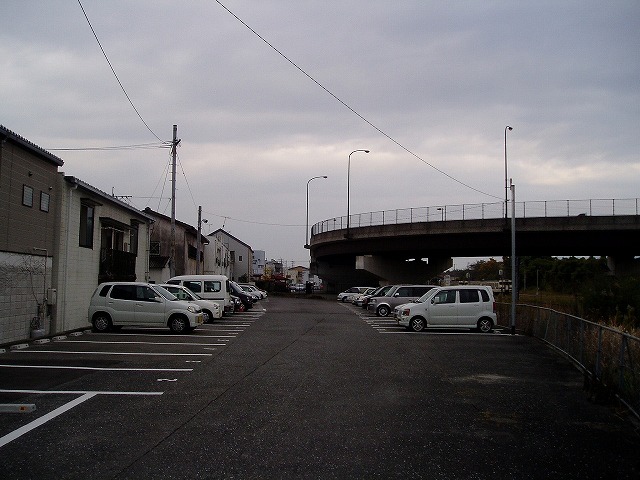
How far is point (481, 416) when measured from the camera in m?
8.32

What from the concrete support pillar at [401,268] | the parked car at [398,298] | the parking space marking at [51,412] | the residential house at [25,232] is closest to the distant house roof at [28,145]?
the residential house at [25,232]

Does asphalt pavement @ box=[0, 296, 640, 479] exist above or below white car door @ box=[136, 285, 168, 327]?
below

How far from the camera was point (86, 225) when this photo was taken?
22.5 m

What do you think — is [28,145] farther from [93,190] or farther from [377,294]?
[377,294]

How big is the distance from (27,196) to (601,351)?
15407mm

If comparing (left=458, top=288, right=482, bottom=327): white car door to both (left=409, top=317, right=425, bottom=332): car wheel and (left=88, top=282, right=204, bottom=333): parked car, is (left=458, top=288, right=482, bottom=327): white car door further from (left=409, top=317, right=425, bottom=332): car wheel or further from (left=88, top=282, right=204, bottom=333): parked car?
(left=88, top=282, right=204, bottom=333): parked car

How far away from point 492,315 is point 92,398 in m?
15.8

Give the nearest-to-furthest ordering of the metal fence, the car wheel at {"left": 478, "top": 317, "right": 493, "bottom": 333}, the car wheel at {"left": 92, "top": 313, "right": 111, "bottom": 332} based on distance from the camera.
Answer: the metal fence < the car wheel at {"left": 92, "top": 313, "right": 111, "bottom": 332} < the car wheel at {"left": 478, "top": 317, "right": 493, "bottom": 333}

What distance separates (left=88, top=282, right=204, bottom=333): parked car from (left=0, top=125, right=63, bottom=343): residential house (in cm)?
158

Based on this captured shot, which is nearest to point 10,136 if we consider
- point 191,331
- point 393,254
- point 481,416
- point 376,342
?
point 191,331

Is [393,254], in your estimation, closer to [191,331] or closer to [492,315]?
[492,315]

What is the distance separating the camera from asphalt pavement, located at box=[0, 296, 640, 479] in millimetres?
6059

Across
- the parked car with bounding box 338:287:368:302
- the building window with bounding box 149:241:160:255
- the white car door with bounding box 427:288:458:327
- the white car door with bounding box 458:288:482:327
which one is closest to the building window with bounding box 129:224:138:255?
the white car door with bounding box 427:288:458:327

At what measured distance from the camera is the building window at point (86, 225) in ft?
72.2
